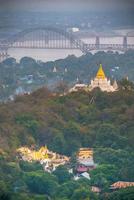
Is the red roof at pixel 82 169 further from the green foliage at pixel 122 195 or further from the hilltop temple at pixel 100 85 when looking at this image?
the hilltop temple at pixel 100 85

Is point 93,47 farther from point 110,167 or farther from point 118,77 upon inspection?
point 110,167

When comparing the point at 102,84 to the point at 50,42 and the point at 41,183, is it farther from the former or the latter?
the point at 50,42

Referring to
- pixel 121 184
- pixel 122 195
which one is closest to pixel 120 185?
pixel 121 184

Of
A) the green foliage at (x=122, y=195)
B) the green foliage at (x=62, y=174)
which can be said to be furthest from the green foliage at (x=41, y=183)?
the green foliage at (x=122, y=195)

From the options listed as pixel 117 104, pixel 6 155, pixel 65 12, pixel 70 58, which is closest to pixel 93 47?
pixel 70 58

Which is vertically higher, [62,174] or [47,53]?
[62,174]
